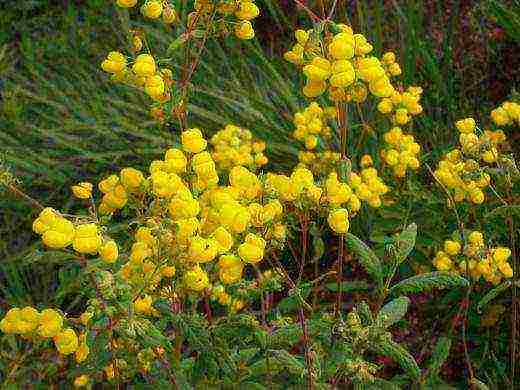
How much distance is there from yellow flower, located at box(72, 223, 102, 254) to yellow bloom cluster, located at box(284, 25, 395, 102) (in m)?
0.48

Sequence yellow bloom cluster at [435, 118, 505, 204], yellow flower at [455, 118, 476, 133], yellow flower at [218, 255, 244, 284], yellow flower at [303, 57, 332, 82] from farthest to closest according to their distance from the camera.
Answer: yellow flower at [455, 118, 476, 133] < yellow bloom cluster at [435, 118, 505, 204] < yellow flower at [303, 57, 332, 82] < yellow flower at [218, 255, 244, 284]

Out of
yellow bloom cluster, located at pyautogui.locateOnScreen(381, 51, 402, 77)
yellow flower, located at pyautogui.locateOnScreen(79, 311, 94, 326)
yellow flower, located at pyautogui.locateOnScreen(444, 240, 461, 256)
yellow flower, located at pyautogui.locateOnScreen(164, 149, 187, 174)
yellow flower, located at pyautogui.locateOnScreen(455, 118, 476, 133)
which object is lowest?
yellow flower, located at pyautogui.locateOnScreen(444, 240, 461, 256)

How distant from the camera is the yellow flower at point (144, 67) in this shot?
1508 millimetres

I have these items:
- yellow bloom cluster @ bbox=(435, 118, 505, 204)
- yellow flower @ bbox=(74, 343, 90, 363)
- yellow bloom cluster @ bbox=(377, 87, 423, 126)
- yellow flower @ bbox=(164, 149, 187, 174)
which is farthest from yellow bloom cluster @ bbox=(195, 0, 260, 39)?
yellow bloom cluster @ bbox=(377, 87, 423, 126)

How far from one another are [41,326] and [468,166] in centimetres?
99

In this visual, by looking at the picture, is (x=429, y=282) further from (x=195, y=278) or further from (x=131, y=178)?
(x=131, y=178)

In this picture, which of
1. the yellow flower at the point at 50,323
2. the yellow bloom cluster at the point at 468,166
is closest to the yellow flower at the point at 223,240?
the yellow flower at the point at 50,323

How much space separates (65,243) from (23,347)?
190 cm

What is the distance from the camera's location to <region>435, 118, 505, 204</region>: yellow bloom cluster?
1783 millimetres

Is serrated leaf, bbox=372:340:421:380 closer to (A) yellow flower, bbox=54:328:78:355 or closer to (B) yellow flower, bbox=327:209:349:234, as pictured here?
(B) yellow flower, bbox=327:209:349:234

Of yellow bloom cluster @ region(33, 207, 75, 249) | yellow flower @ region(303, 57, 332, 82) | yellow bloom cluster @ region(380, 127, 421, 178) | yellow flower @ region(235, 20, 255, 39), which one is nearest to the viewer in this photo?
yellow bloom cluster @ region(33, 207, 75, 249)

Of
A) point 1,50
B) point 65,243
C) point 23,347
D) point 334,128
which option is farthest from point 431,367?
point 1,50

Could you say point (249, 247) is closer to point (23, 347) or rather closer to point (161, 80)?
point (161, 80)

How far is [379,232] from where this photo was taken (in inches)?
95.4
